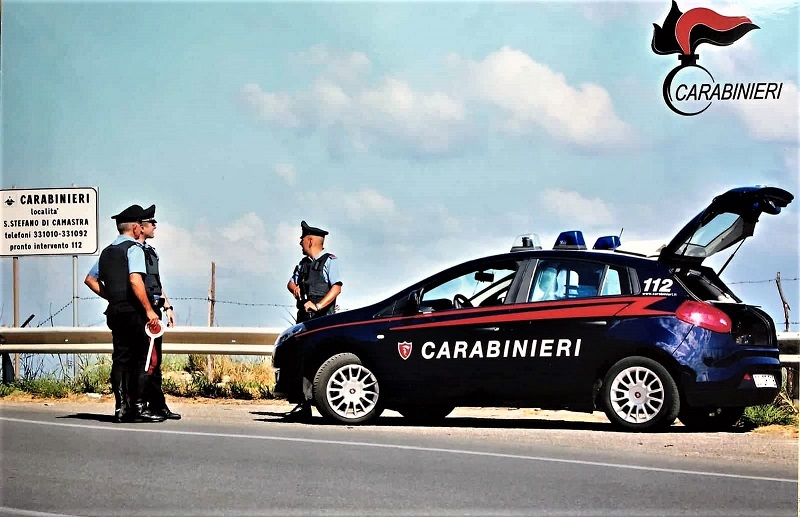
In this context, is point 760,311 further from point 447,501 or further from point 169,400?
point 169,400

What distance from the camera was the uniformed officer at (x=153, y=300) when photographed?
12.3m

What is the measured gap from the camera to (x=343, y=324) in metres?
12.3

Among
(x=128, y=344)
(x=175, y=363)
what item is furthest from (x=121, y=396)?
(x=175, y=363)

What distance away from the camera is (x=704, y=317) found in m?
11.1

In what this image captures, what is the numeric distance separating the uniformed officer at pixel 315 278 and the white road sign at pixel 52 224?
23.5ft

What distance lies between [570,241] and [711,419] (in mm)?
2214

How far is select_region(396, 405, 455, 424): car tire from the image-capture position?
13.0 meters

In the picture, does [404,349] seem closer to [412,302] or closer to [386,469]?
[412,302]

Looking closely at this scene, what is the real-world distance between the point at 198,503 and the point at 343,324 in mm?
4360

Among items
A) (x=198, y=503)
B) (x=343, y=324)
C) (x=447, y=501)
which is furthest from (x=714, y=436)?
(x=198, y=503)

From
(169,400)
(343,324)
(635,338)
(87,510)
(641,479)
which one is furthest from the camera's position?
(169,400)

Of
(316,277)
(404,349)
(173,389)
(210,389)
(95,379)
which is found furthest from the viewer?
(95,379)

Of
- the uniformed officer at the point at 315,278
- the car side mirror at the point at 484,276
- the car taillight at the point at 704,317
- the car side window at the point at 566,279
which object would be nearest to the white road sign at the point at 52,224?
the uniformed officer at the point at 315,278

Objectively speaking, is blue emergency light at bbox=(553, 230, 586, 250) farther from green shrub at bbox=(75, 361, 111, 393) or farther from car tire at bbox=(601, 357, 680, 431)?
green shrub at bbox=(75, 361, 111, 393)
